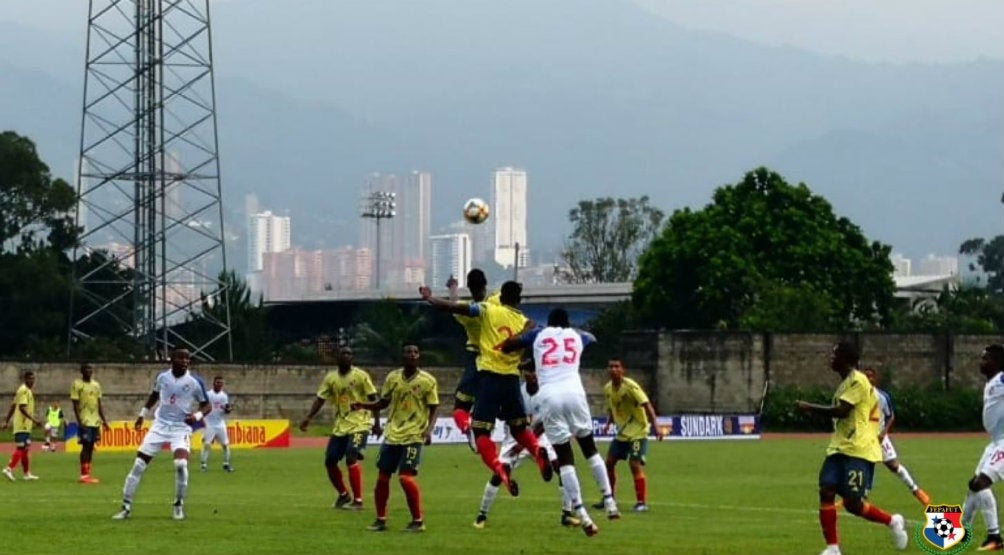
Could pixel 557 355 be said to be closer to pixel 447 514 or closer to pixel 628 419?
pixel 447 514

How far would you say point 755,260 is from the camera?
102812 mm

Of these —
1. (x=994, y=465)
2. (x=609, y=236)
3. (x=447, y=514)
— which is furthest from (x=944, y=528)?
(x=609, y=236)

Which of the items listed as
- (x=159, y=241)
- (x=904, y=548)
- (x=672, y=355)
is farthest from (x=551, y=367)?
(x=159, y=241)

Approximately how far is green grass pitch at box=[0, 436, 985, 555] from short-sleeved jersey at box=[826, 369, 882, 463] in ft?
5.13

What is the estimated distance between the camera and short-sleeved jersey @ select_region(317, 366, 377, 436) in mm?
28641

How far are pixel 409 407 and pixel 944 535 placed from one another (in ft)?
20.8

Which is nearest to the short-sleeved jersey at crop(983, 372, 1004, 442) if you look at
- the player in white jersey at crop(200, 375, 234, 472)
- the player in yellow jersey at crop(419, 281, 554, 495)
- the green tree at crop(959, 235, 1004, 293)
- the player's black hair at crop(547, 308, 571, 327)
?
the player's black hair at crop(547, 308, 571, 327)

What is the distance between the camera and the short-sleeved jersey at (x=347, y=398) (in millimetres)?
28641

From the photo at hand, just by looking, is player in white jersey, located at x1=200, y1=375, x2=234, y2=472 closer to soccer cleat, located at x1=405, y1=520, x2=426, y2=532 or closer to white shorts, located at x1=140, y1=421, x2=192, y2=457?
white shorts, located at x1=140, y1=421, x2=192, y2=457

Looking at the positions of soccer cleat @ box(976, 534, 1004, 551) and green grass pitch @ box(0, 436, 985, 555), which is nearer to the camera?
soccer cleat @ box(976, 534, 1004, 551)

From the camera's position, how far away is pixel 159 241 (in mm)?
87938

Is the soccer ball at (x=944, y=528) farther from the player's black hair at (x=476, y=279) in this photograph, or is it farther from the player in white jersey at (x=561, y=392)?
the player's black hair at (x=476, y=279)

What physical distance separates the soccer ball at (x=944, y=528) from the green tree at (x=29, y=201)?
88.4m

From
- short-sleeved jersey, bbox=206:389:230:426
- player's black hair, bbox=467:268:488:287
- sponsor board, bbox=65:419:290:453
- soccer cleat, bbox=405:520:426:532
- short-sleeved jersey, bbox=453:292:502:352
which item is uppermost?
player's black hair, bbox=467:268:488:287
